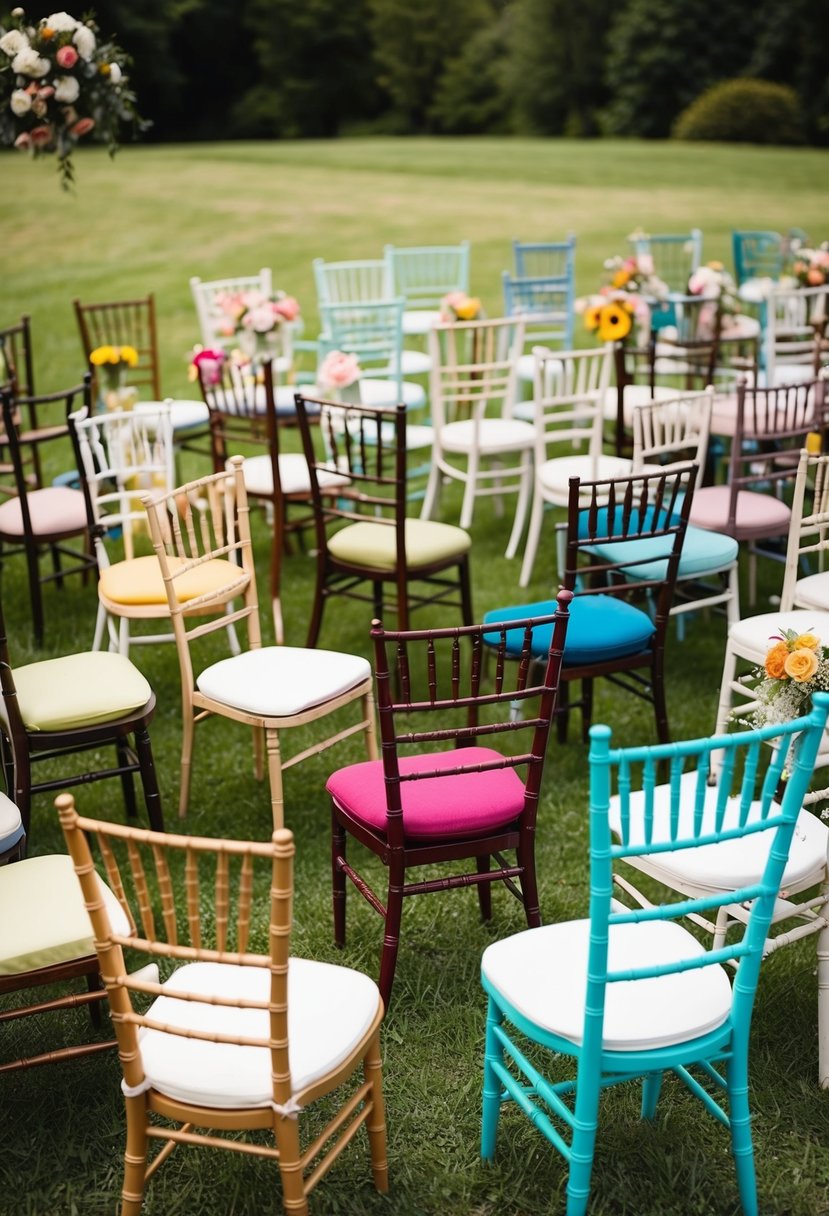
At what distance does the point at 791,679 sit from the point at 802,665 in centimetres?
10

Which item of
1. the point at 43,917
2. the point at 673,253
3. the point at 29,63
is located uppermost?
the point at 29,63

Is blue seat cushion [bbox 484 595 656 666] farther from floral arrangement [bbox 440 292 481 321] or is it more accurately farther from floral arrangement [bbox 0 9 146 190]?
floral arrangement [bbox 440 292 481 321]

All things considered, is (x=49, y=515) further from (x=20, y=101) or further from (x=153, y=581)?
(x=20, y=101)

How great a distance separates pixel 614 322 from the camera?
650 cm

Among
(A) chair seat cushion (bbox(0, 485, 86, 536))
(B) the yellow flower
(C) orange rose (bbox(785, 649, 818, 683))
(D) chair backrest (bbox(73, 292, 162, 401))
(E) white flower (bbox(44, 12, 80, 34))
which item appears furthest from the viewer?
(D) chair backrest (bbox(73, 292, 162, 401))

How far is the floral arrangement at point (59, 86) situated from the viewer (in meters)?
4.68

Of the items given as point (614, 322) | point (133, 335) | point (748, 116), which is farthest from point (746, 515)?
point (748, 116)

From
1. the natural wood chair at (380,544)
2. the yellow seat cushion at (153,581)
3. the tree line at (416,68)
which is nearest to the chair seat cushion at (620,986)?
the yellow seat cushion at (153,581)

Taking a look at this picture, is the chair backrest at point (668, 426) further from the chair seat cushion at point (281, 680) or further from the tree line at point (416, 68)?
the tree line at point (416, 68)

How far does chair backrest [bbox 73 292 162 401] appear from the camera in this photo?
315 inches

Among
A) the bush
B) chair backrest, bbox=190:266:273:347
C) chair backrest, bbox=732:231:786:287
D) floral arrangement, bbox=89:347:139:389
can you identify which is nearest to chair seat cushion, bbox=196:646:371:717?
floral arrangement, bbox=89:347:139:389

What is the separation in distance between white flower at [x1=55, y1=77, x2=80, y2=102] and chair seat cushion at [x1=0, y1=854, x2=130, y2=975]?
324 centimetres

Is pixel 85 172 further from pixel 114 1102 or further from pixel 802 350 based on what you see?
pixel 114 1102

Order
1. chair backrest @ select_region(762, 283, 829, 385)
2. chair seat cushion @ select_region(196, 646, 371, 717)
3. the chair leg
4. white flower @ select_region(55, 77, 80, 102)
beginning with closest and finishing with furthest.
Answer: the chair leg, chair seat cushion @ select_region(196, 646, 371, 717), white flower @ select_region(55, 77, 80, 102), chair backrest @ select_region(762, 283, 829, 385)
